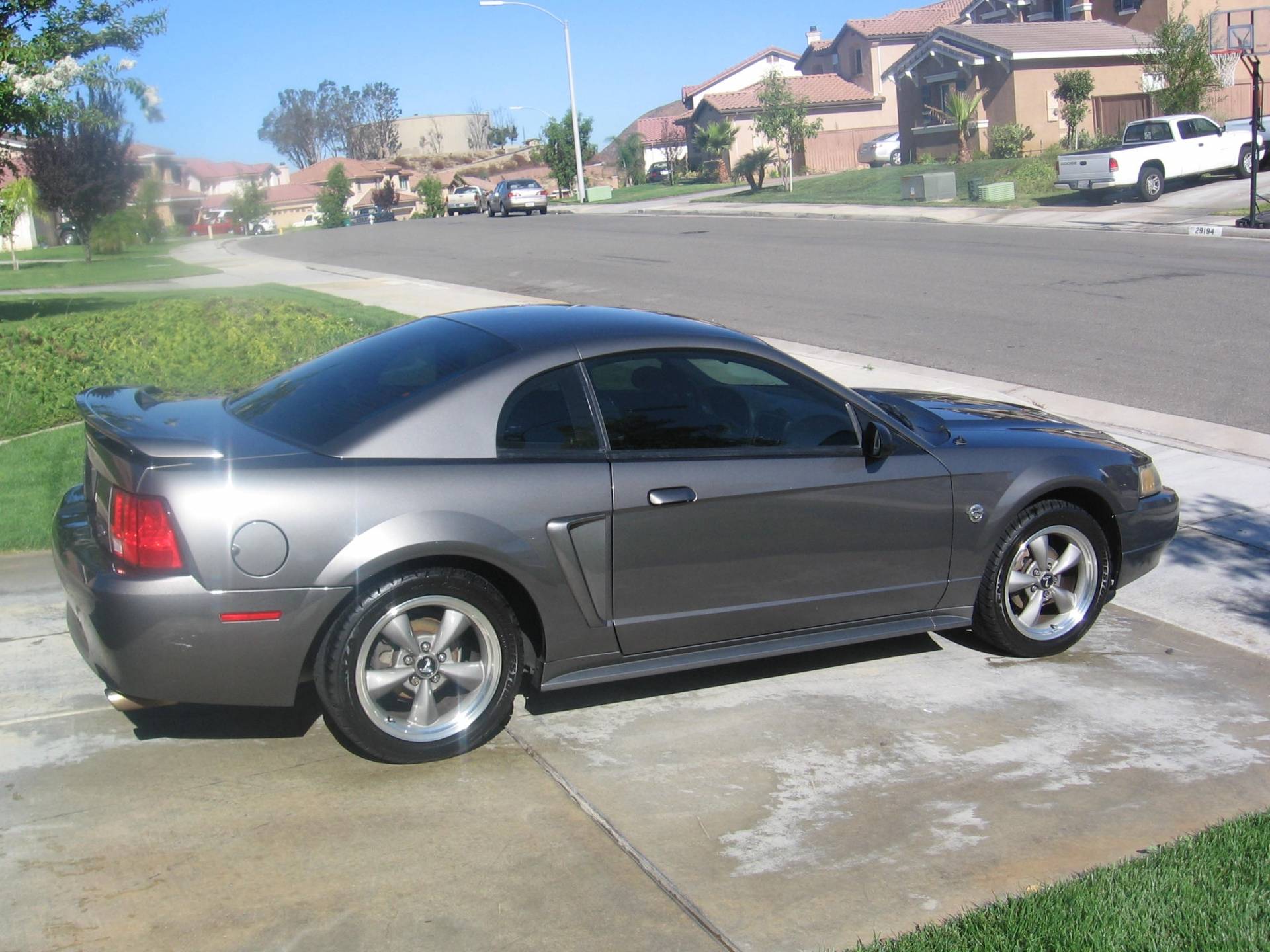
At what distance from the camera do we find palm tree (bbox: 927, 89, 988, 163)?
4234cm

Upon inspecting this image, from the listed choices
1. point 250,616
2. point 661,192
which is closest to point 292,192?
point 250,616

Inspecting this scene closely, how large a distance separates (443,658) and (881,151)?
5269 centimetres

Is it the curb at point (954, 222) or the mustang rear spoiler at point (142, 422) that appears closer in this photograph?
the mustang rear spoiler at point (142, 422)

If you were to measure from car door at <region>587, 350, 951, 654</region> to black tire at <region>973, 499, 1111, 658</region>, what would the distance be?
27 cm

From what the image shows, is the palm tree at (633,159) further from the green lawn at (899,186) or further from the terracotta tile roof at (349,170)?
the terracotta tile roof at (349,170)

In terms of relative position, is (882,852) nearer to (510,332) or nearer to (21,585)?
(510,332)

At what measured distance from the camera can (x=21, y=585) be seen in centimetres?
636

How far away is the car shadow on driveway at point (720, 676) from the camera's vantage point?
16.4 ft

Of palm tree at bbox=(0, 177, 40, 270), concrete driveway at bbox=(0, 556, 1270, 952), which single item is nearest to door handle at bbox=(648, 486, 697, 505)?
concrete driveway at bbox=(0, 556, 1270, 952)

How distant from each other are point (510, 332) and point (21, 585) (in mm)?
3229

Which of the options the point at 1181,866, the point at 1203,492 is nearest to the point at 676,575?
the point at 1181,866

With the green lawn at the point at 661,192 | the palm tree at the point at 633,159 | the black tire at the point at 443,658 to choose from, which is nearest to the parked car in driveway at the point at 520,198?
the green lawn at the point at 661,192

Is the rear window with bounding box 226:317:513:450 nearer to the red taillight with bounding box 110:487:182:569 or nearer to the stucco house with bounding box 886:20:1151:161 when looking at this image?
the red taillight with bounding box 110:487:182:569

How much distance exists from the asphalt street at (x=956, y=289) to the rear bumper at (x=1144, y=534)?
4160 mm
